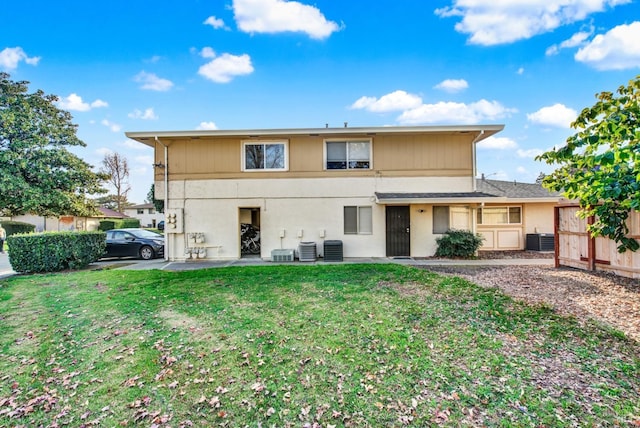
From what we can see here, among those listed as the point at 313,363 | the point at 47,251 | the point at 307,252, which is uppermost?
the point at 47,251

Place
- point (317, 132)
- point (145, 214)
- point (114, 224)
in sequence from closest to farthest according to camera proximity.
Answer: point (317, 132) < point (114, 224) < point (145, 214)

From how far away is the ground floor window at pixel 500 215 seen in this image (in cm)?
1364

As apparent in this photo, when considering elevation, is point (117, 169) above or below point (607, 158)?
above

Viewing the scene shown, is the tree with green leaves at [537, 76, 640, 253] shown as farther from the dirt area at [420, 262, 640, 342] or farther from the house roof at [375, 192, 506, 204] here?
the house roof at [375, 192, 506, 204]

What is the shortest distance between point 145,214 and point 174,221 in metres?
40.2

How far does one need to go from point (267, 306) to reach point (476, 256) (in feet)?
27.9

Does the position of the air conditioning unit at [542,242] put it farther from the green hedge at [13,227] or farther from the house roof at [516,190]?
the green hedge at [13,227]

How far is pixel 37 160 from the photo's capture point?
16719 mm

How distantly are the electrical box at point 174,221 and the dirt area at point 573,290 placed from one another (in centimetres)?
901

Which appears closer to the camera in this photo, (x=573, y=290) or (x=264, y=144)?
(x=573, y=290)

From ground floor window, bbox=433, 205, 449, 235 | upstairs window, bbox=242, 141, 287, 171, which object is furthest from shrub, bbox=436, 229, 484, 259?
upstairs window, bbox=242, 141, 287, 171

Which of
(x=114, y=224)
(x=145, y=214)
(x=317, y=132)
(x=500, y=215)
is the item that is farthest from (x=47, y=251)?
(x=145, y=214)

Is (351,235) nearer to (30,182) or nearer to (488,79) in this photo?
(488,79)

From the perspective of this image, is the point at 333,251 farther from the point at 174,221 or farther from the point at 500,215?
the point at 500,215
